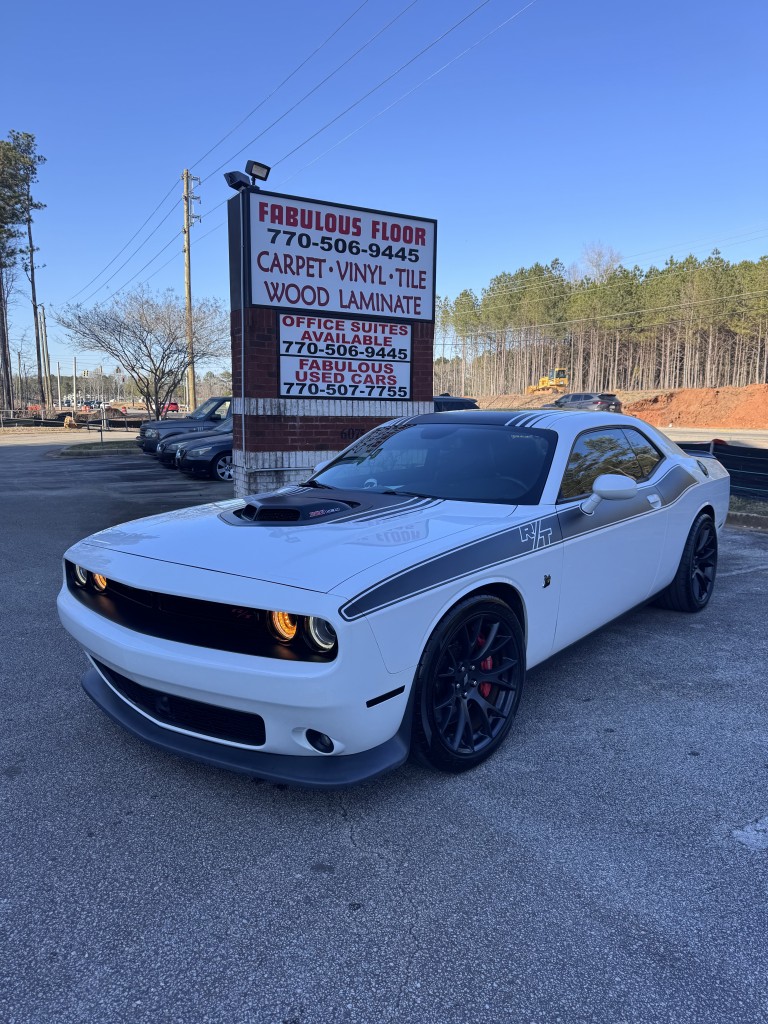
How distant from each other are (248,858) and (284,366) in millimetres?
6230

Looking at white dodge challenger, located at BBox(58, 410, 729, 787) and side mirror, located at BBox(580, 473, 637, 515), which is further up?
side mirror, located at BBox(580, 473, 637, 515)

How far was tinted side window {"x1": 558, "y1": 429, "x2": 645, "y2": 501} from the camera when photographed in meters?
3.68

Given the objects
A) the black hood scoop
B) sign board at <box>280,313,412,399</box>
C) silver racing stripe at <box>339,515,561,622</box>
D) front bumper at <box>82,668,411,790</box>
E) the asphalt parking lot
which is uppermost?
sign board at <box>280,313,412,399</box>

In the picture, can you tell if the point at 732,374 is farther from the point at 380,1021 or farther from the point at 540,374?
the point at 380,1021

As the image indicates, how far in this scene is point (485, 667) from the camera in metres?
3.00

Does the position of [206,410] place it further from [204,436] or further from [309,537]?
[309,537]

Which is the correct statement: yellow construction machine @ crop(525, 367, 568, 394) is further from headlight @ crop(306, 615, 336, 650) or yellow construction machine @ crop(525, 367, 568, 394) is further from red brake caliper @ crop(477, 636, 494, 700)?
headlight @ crop(306, 615, 336, 650)

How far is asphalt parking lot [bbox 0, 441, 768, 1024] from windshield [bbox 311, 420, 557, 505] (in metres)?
1.15

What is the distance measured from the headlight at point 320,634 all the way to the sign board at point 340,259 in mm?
5958

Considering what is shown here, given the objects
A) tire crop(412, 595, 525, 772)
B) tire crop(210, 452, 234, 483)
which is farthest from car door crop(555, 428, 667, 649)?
tire crop(210, 452, 234, 483)

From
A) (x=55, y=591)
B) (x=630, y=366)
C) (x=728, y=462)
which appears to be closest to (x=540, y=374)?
(x=630, y=366)

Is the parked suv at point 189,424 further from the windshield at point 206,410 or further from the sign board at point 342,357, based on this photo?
the sign board at point 342,357

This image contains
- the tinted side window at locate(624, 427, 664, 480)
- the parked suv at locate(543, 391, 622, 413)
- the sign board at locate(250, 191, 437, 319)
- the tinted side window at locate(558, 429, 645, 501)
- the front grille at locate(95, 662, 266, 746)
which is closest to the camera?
the front grille at locate(95, 662, 266, 746)

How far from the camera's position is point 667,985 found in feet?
6.05
